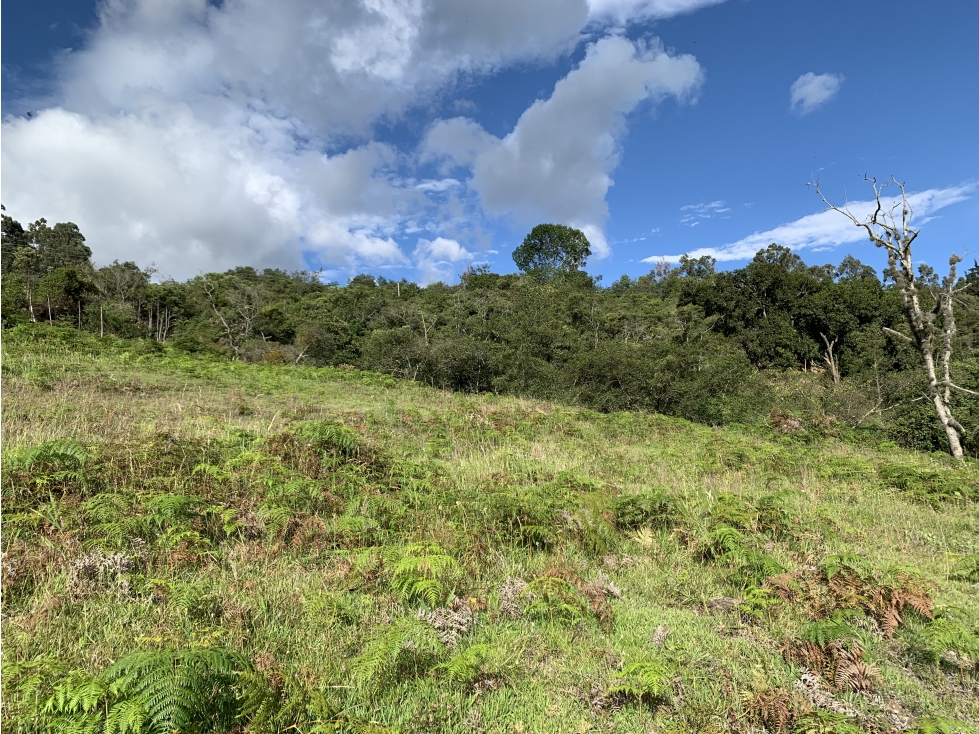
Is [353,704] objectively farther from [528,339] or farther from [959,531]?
[528,339]

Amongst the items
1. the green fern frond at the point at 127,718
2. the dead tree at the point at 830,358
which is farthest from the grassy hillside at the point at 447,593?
the dead tree at the point at 830,358

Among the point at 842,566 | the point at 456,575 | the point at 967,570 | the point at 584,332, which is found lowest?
the point at 967,570

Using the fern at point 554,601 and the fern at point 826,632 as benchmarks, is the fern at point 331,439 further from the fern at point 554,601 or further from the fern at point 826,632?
the fern at point 826,632

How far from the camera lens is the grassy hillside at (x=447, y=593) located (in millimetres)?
2631

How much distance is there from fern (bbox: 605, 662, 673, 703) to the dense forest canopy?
43.6 ft

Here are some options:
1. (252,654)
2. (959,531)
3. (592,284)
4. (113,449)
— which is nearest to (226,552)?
(252,654)

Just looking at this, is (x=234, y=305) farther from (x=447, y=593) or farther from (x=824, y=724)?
(x=824, y=724)

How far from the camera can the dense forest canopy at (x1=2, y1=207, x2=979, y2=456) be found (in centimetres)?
1823

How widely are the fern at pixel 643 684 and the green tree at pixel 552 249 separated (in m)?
56.8

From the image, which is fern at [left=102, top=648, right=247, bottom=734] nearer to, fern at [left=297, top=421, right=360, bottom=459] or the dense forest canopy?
fern at [left=297, top=421, right=360, bottom=459]

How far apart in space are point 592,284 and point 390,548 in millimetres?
50071

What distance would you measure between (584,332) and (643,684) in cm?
2841

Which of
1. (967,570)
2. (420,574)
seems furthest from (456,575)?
(967,570)

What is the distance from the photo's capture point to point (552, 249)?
60.1m
